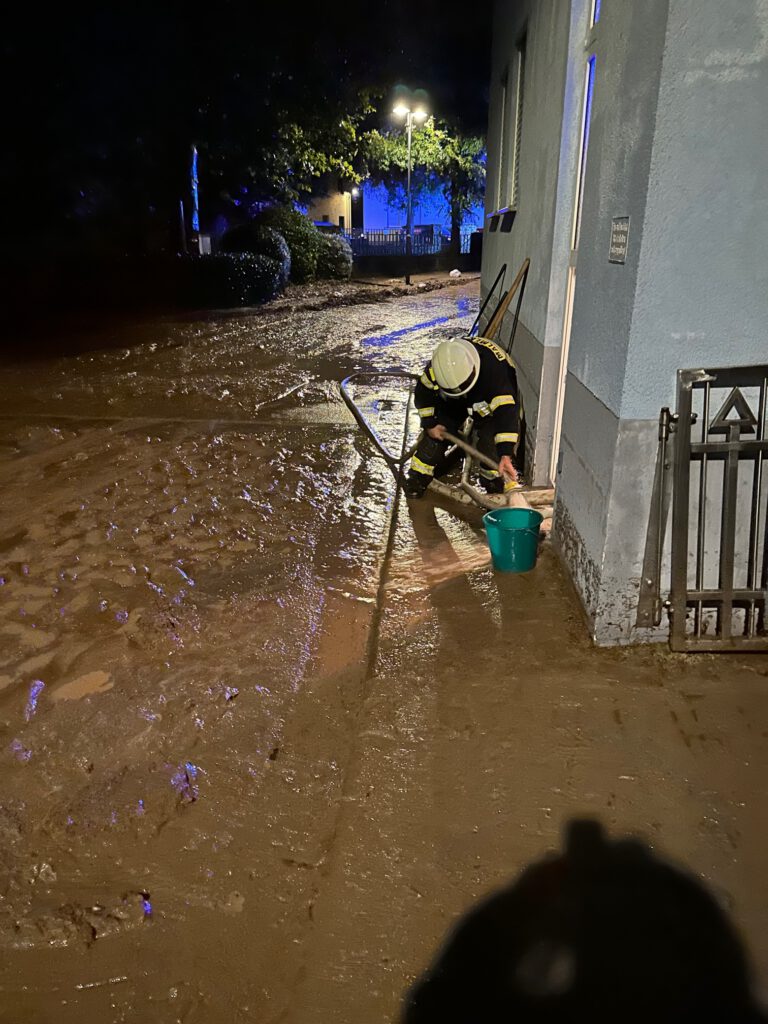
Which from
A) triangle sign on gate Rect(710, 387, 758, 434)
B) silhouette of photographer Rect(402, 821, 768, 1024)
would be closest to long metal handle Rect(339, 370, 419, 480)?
triangle sign on gate Rect(710, 387, 758, 434)

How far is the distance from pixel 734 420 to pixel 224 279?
16.2 metres

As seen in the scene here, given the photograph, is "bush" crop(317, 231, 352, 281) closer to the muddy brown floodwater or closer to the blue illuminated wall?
the muddy brown floodwater

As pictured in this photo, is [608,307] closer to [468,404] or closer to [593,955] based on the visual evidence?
[468,404]

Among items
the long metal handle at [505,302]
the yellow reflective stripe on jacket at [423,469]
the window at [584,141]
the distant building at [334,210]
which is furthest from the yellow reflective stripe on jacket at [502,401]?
the distant building at [334,210]

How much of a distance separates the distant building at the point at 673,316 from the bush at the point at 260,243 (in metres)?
16.8

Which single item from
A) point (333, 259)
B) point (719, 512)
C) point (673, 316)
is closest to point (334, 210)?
point (333, 259)

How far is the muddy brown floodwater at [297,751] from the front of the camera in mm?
2174

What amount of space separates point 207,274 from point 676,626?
1632 cm

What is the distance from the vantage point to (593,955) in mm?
2080

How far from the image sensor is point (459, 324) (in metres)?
15.1

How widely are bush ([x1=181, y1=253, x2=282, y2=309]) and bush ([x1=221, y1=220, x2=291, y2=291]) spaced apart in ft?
4.61

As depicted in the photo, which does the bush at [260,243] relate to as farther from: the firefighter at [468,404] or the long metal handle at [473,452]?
the long metal handle at [473,452]

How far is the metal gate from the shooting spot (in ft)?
9.99

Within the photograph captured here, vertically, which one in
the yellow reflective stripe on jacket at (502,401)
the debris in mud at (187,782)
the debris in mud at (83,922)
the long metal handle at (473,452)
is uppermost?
the yellow reflective stripe on jacket at (502,401)
